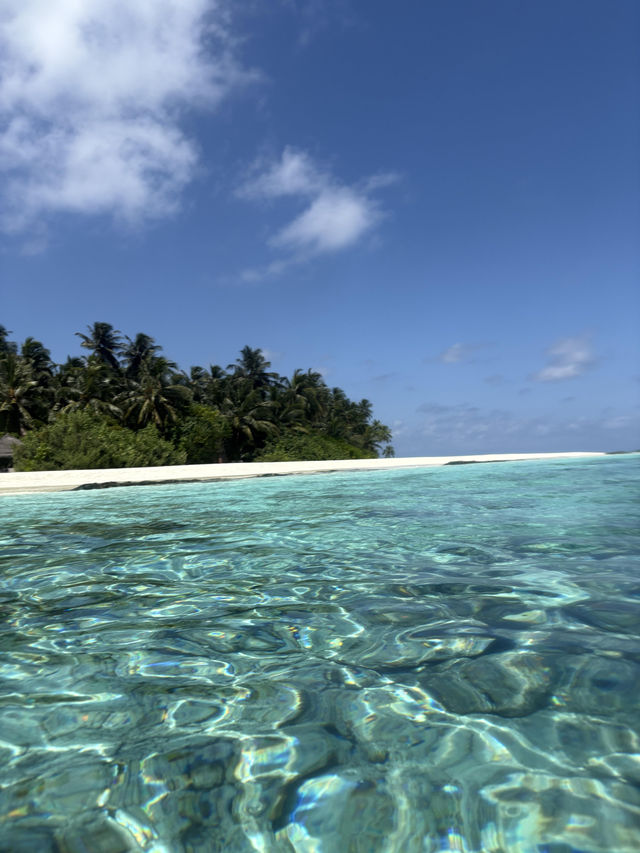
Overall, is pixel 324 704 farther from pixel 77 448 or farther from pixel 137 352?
pixel 137 352

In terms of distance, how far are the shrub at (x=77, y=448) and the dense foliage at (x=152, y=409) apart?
53 mm

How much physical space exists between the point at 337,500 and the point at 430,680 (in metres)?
7.33

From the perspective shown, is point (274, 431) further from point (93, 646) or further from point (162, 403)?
point (93, 646)

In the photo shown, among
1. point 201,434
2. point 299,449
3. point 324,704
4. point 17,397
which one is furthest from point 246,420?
point 324,704

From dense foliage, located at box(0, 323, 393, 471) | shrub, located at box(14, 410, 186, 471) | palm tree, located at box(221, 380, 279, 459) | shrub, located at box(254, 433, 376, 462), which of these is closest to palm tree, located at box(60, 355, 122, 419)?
dense foliage, located at box(0, 323, 393, 471)

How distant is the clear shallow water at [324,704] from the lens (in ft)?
4.27

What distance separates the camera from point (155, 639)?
253 centimetres

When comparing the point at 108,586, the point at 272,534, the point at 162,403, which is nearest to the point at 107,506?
the point at 272,534

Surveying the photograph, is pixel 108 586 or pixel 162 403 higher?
pixel 162 403

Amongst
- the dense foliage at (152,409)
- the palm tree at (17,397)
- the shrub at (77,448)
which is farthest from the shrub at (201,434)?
the palm tree at (17,397)

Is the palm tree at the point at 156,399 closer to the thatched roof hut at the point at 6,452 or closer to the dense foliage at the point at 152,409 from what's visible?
the dense foliage at the point at 152,409

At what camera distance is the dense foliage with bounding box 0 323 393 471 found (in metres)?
23.5

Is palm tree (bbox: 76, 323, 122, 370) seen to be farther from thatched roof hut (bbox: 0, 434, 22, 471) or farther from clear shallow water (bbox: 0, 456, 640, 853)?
clear shallow water (bbox: 0, 456, 640, 853)

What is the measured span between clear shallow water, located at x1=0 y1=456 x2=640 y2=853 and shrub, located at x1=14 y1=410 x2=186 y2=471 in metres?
18.4
